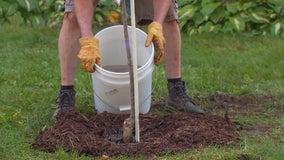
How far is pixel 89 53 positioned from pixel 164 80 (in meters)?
2.01

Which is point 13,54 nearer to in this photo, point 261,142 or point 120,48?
point 120,48

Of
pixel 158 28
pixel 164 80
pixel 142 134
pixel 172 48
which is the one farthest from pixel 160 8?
pixel 164 80

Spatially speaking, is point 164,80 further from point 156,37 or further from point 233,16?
point 233,16

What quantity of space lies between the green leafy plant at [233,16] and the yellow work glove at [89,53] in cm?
444

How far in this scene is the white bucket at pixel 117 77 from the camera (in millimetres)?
5145

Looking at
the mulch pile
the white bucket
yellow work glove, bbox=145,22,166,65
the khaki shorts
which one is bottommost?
the mulch pile

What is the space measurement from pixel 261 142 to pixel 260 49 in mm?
3686

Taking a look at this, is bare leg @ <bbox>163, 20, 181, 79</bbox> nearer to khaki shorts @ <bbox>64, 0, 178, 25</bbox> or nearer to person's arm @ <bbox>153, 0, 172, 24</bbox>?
khaki shorts @ <bbox>64, 0, 178, 25</bbox>

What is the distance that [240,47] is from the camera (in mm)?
8617

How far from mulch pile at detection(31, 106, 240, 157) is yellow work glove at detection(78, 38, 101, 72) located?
383 millimetres

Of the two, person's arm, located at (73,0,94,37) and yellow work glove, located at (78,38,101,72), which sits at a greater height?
person's arm, located at (73,0,94,37)

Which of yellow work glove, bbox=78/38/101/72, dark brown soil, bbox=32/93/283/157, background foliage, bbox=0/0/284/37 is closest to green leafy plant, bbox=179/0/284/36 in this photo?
background foliage, bbox=0/0/284/37

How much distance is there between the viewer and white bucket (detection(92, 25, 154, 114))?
5.14 meters

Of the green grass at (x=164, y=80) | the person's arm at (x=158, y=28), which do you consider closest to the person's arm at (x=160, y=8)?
the person's arm at (x=158, y=28)
